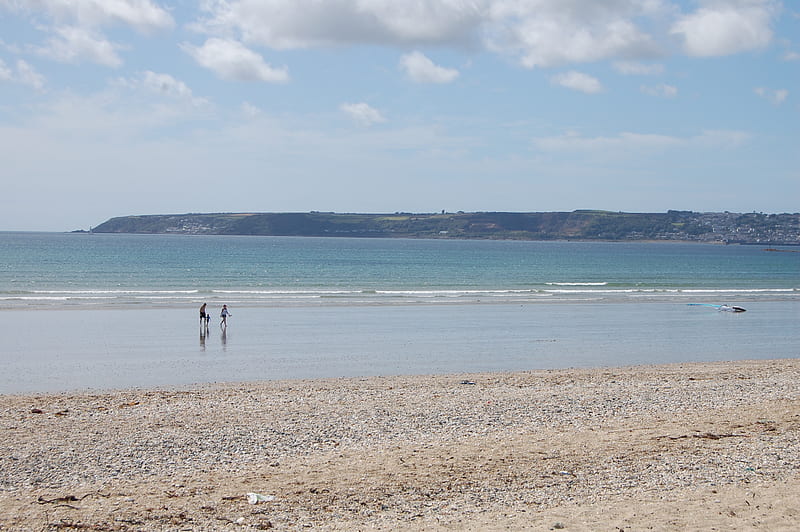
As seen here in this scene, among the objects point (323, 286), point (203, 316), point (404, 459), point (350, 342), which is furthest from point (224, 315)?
point (323, 286)

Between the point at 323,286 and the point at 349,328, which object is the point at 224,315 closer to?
the point at 349,328

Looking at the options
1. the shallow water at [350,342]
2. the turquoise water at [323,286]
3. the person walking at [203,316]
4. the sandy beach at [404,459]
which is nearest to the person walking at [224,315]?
the shallow water at [350,342]

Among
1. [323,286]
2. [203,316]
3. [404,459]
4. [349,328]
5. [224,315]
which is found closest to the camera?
[404,459]

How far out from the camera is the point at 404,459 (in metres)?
10.2

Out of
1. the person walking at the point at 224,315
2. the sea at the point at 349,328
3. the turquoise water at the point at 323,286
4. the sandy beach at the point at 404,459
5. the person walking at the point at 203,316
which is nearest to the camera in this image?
the sandy beach at the point at 404,459

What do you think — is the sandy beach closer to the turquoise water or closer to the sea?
the sea

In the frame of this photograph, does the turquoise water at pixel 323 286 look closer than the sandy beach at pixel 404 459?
No

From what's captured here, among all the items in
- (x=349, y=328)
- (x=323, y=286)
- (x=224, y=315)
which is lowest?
(x=323, y=286)

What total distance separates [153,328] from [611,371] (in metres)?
16.6

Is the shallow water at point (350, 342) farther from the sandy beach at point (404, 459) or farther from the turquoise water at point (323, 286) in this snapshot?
the turquoise water at point (323, 286)

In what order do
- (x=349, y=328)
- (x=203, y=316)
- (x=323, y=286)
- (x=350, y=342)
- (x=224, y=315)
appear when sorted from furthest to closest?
(x=323, y=286) → (x=349, y=328) → (x=224, y=315) → (x=203, y=316) → (x=350, y=342)

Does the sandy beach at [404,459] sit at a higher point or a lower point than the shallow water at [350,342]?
higher

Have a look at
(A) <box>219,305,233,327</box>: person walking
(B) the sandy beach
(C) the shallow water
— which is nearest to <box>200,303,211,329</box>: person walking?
(C) the shallow water

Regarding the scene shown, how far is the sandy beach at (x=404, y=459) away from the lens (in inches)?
323
